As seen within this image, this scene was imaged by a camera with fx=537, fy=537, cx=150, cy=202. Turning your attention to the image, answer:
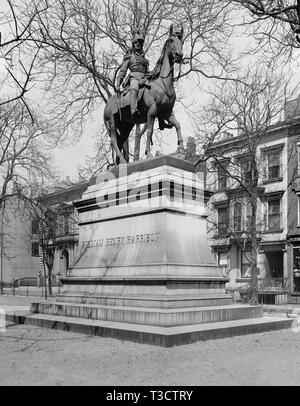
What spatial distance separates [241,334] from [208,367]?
3362 mm

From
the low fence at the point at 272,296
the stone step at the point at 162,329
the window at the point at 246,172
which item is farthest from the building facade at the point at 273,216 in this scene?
Answer: the stone step at the point at 162,329

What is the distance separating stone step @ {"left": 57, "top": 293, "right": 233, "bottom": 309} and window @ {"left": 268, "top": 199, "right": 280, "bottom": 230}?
94.1ft

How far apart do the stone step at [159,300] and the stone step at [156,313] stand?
197 millimetres

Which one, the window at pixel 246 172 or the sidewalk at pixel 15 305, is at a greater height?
the window at pixel 246 172

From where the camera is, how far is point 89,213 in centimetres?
1469

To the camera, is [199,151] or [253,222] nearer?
[253,222]

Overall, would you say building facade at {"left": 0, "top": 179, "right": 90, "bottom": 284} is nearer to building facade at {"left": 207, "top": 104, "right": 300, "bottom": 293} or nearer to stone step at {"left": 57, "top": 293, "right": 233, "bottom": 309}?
building facade at {"left": 207, "top": 104, "right": 300, "bottom": 293}

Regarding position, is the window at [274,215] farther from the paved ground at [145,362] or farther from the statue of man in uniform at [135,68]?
the paved ground at [145,362]

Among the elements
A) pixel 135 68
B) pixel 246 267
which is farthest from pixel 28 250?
pixel 135 68

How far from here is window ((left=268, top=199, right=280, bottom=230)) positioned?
4031 centimetres

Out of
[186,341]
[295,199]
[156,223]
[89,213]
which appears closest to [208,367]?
[186,341]

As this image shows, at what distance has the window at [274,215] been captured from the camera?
1587 inches

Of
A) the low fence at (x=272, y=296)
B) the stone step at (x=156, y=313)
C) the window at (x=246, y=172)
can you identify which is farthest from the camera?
the low fence at (x=272, y=296)
